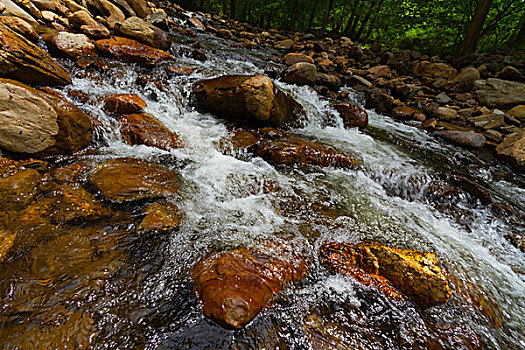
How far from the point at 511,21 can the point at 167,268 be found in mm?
19005

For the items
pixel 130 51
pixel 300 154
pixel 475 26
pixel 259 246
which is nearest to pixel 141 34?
pixel 130 51

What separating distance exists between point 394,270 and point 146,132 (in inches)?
174

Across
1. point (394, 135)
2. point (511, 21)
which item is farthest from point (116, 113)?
point (511, 21)

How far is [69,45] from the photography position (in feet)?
17.3

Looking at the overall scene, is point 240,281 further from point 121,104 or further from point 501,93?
point 501,93

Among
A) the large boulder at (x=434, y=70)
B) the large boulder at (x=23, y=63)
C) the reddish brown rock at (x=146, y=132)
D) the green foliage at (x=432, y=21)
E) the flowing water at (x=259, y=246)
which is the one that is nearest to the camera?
the flowing water at (x=259, y=246)

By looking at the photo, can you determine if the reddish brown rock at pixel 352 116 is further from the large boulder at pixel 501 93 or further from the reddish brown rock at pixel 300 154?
the large boulder at pixel 501 93

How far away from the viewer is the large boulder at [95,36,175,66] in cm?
577

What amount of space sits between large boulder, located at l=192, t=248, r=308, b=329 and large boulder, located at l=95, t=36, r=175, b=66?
6.11m

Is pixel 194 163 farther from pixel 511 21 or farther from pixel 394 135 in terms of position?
pixel 511 21

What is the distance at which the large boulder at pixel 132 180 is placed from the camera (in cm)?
284

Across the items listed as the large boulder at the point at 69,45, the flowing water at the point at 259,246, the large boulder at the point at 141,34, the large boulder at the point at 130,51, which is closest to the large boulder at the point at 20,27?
the large boulder at the point at 69,45

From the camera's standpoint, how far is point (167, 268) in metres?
2.17

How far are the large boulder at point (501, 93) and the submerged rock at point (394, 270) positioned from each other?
28.1ft
